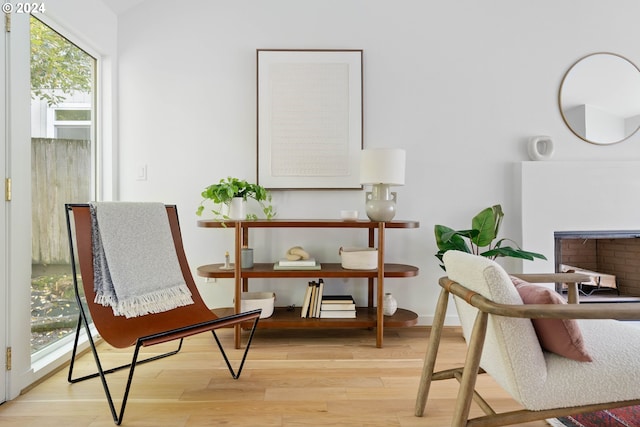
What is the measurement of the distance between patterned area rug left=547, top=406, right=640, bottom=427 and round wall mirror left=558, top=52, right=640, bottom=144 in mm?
2141

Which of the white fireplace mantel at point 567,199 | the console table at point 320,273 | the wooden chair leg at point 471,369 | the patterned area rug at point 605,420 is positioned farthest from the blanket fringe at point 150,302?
the white fireplace mantel at point 567,199

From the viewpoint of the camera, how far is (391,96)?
310 centimetres

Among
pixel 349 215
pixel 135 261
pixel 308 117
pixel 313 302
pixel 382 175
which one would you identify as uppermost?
pixel 308 117

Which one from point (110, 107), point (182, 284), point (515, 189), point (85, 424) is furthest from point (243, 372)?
point (515, 189)

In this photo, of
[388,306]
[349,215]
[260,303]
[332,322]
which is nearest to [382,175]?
[349,215]

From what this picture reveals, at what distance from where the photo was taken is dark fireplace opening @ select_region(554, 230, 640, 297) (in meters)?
3.22

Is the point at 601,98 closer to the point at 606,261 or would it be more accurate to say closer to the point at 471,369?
the point at 606,261

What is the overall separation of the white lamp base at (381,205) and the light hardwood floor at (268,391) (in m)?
0.87

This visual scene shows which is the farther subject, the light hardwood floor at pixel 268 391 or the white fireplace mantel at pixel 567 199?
the white fireplace mantel at pixel 567 199

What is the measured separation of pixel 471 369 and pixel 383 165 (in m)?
1.55

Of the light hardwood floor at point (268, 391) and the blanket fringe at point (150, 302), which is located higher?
the blanket fringe at point (150, 302)

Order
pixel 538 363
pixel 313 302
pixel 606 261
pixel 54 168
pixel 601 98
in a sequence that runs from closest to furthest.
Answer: pixel 538 363 → pixel 54 168 → pixel 313 302 → pixel 601 98 → pixel 606 261

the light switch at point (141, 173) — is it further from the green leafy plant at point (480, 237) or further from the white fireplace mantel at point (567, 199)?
the white fireplace mantel at point (567, 199)

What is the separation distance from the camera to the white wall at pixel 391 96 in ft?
10.1
